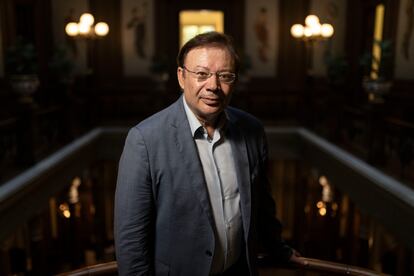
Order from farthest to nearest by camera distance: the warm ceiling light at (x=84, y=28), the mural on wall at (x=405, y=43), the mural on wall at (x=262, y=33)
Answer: the mural on wall at (x=262, y=33), the warm ceiling light at (x=84, y=28), the mural on wall at (x=405, y=43)

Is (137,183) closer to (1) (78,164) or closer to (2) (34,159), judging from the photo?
(2) (34,159)

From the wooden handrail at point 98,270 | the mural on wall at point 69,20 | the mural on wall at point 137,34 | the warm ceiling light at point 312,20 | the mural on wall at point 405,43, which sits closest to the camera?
the wooden handrail at point 98,270

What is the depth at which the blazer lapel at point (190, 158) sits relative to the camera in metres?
1.61

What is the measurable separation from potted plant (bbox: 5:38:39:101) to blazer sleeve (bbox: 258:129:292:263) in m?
6.10

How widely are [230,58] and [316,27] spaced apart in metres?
8.10

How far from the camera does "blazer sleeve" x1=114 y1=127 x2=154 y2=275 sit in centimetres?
158

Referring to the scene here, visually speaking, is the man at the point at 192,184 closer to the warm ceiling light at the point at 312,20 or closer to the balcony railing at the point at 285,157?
the balcony railing at the point at 285,157

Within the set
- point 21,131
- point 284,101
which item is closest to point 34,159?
point 21,131

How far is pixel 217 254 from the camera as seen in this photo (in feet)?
5.61

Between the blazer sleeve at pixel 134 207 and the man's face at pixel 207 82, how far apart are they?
0.82ft

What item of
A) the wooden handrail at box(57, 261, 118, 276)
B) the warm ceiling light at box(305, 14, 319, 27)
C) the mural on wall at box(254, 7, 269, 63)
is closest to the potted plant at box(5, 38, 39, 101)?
the warm ceiling light at box(305, 14, 319, 27)

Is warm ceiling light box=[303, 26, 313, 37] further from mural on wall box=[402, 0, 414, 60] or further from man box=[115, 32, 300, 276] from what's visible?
man box=[115, 32, 300, 276]

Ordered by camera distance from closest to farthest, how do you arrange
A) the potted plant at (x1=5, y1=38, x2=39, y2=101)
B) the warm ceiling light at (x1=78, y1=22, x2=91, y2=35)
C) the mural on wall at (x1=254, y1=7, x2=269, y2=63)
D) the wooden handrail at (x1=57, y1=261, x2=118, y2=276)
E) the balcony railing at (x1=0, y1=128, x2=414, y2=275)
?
the wooden handrail at (x1=57, y1=261, x2=118, y2=276) < the balcony railing at (x1=0, y1=128, x2=414, y2=275) < the potted plant at (x1=5, y1=38, x2=39, y2=101) < the warm ceiling light at (x1=78, y1=22, x2=91, y2=35) < the mural on wall at (x1=254, y1=7, x2=269, y2=63)

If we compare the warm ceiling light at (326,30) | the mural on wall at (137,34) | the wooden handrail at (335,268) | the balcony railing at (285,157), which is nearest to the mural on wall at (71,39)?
the mural on wall at (137,34)
